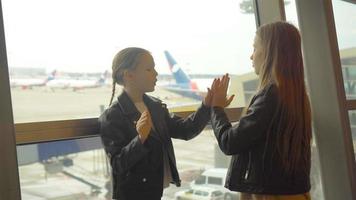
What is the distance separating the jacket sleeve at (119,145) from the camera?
4.28 feet

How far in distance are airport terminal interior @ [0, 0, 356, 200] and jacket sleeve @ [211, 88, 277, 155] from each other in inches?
12.8

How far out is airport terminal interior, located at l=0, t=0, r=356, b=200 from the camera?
1.38 meters

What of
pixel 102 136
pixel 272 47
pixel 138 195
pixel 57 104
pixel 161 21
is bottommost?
pixel 138 195

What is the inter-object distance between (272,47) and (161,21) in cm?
56

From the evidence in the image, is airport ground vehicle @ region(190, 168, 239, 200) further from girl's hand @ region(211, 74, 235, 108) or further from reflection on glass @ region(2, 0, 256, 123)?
girl's hand @ region(211, 74, 235, 108)

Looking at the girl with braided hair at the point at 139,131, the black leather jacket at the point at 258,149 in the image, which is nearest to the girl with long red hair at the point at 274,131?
the black leather jacket at the point at 258,149

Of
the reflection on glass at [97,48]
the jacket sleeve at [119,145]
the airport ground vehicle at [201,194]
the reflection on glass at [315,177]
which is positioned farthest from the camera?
the reflection on glass at [315,177]

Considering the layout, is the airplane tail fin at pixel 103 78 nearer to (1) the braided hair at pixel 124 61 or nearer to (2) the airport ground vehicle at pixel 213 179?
(1) the braided hair at pixel 124 61

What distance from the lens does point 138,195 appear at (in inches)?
53.2

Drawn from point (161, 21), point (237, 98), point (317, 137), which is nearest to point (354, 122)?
point (317, 137)

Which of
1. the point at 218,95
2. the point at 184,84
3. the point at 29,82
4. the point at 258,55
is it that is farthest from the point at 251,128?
the point at 29,82

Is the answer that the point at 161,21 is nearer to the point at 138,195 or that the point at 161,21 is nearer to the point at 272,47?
the point at 272,47

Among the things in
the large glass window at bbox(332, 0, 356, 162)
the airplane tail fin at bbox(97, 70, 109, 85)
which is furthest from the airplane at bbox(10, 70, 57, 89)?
the large glass window at bbox(332, 0, 356, 162)

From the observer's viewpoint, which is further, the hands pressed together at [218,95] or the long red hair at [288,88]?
the hands pressed together at [218,95]
